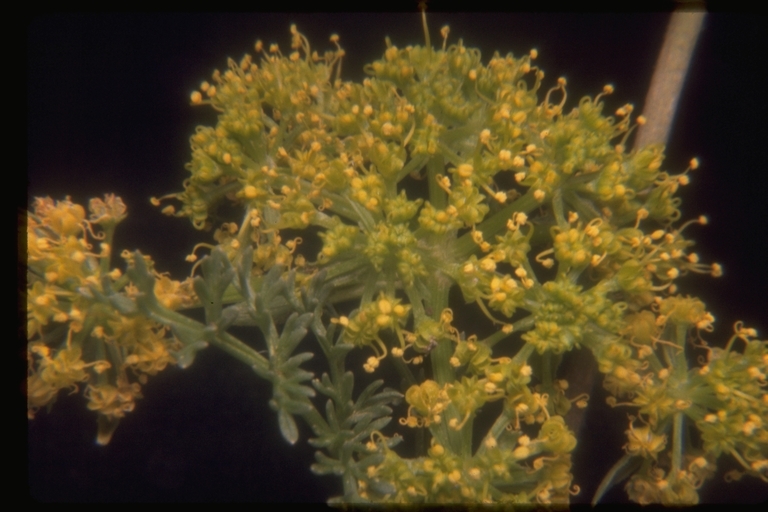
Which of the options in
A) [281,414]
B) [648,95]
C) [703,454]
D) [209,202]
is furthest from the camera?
[648,95]

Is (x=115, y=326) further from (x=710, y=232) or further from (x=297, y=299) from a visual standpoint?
(x=710, y=232)

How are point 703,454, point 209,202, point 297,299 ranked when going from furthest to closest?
point 209,202
point 703,454
point 297,299

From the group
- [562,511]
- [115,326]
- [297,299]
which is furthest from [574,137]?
[115,326]

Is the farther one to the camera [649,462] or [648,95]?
[648,95]

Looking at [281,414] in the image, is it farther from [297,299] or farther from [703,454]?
[703,454]

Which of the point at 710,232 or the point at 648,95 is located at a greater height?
the point at 648,95

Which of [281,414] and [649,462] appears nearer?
[281,414]

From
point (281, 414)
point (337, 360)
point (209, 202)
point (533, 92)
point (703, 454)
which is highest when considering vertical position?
point (533, 92)

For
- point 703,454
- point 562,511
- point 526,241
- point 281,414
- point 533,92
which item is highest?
point 533,92

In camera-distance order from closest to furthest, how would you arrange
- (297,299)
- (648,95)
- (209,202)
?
(297,299) → (209,202) → (648,95)

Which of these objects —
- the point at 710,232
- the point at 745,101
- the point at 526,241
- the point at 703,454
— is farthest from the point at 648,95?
the point at 703,454
